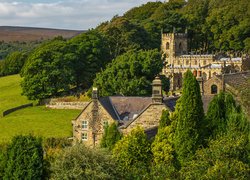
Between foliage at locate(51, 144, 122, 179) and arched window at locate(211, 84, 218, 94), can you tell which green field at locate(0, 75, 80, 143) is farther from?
foliage at locate(51, 144, 122, 179)

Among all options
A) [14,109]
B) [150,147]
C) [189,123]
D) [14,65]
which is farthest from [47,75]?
[189,123]

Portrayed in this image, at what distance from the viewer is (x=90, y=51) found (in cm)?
9025

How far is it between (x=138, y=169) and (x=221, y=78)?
22.6 meters

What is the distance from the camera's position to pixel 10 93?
95.6 meters

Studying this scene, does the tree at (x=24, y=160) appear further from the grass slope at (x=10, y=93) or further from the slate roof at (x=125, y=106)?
the grass slope at (x=10, y=93)

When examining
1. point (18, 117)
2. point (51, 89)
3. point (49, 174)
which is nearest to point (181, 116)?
point (49, 174)

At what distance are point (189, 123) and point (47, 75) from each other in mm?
50916

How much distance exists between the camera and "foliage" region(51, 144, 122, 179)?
105 ft

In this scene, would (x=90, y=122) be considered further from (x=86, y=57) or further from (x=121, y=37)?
(x=121, y=37)

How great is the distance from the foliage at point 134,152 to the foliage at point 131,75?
31.2m

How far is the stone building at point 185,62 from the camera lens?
88250 millimetres

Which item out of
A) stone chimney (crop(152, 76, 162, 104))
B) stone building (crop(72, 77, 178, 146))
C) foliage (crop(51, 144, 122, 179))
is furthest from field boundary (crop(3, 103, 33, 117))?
foliage (crop(51, 144, 122, 179))

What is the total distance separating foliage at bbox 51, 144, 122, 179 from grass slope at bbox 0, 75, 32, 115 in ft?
158

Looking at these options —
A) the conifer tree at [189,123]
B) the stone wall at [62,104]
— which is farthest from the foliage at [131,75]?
the conifer tree at [189,123]
